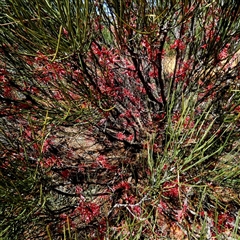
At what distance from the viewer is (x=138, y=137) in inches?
152

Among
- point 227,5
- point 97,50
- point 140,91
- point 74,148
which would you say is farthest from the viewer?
point 74,148

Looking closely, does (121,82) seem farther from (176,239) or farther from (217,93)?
(176,239)

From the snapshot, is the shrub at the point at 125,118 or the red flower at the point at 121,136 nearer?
the shrub at the point at 125,118

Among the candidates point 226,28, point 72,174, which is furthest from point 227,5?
point 72,174

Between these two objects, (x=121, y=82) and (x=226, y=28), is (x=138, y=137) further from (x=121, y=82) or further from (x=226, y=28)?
(x=226, y=28)

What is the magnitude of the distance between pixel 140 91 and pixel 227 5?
2.05m

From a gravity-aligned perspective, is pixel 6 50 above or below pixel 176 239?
above

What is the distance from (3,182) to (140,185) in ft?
7.05

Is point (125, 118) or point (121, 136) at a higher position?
point (125, 118)

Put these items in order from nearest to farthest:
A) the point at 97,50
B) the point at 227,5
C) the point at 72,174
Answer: the point at 227,5, the point at 97,50, the point at 72,174

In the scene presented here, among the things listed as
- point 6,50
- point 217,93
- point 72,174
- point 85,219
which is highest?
point 6,50

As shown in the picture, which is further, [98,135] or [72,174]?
[98,135]

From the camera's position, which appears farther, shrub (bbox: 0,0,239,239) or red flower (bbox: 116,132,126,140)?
red flower (bbox: 116,132,126,140)

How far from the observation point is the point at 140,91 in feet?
13.1
